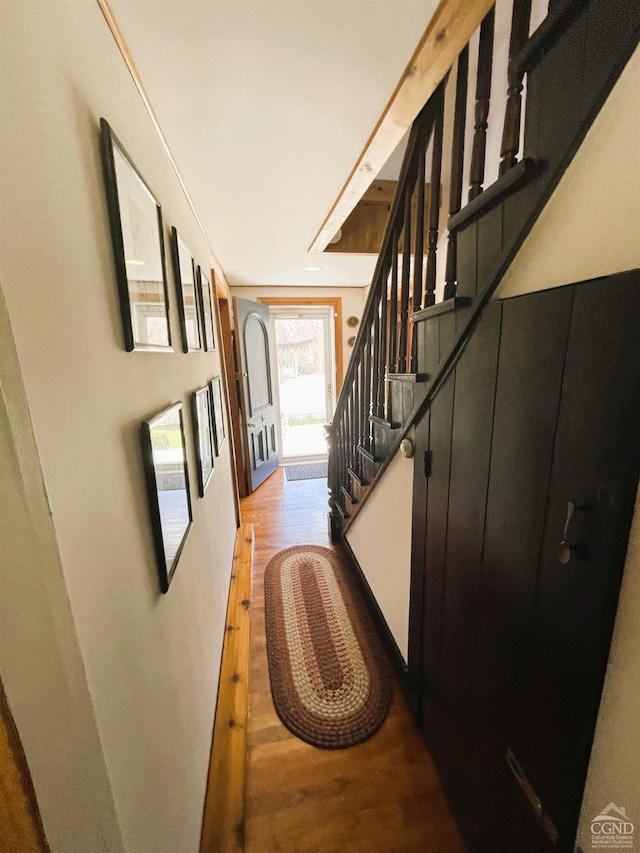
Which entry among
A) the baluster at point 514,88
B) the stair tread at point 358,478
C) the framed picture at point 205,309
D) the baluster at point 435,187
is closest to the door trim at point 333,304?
the framed picture at point 205,309

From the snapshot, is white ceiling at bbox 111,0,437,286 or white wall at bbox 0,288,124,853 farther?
white ceiling at bbox 111,0,437,286

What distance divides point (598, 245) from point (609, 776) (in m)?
0.94

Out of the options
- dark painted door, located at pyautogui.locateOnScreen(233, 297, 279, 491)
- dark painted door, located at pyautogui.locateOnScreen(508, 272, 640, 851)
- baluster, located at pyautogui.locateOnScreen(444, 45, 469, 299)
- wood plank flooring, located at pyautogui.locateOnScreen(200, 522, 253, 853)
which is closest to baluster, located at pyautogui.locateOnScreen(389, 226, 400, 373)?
baluster, located at pyautogui.locateOnScreen(444, 45, 469, 299)

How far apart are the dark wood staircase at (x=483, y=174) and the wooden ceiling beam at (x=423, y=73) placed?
36mm

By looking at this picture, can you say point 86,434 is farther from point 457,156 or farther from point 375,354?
point 375,354

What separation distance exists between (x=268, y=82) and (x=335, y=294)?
3244 mm

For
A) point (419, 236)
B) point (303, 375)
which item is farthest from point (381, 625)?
point (303, 375)

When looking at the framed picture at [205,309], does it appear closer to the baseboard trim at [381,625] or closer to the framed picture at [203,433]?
the framed picture at [203,433]

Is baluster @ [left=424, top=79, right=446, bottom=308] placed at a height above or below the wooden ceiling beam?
below

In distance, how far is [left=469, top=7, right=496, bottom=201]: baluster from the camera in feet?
2.47

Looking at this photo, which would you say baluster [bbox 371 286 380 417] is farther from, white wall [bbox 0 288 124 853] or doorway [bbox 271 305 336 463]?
doorway [bbox 271 305 336 463]

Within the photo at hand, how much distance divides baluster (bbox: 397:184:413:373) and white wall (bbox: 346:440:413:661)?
1.39 feet

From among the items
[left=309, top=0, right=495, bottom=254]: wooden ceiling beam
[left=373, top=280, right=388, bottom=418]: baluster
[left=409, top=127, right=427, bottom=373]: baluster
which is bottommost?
[left=373, top=280, right=388, bottom=418]: baluster

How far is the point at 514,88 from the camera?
0.70 metres
